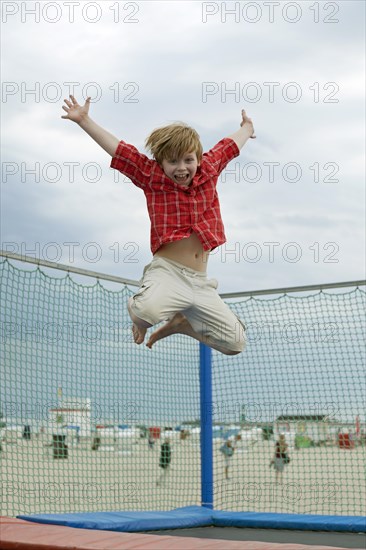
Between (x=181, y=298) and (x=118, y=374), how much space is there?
10.1 feet

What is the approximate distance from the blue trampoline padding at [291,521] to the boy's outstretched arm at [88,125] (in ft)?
11.9

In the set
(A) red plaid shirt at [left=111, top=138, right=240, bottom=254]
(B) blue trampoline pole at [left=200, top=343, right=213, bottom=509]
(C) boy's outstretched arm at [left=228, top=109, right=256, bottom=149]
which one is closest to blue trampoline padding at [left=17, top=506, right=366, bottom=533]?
(B) blue trampoline pole at [left=200, top=343, right=213, bottom=509]

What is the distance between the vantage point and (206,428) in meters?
6.61

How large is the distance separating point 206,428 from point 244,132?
3.52 meters

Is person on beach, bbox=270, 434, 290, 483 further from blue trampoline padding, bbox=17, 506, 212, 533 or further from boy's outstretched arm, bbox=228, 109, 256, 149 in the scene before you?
boy's outstretched arm, bbox=228, 109, 256, 149

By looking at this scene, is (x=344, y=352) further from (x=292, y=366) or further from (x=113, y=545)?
(x=113, y=545)

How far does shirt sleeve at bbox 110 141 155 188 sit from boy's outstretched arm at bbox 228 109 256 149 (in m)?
0.56

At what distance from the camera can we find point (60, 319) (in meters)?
5.58

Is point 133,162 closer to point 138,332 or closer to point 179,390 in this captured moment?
point 138,332

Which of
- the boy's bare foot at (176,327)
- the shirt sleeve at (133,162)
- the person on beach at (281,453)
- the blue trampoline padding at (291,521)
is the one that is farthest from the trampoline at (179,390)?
the shirt sleeve at (133,162)

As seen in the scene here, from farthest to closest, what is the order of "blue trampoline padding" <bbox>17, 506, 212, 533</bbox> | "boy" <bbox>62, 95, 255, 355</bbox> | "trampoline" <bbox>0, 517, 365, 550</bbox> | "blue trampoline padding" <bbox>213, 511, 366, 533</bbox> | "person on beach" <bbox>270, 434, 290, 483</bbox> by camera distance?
1. "person on beach" <bbox>270, 434, 290, 483</bbox>
2. "blue trampoline padding" <bbox>213, 511, 366, 533</bbox>
3. "blue trampoline padding" <bbox>17, 506, 212, 533</bbox>
4. "boy" <bbox>62, 95, 255, 355</bbox>
5. "trampoline" <bbox>0, 517, 365, 550</bbox>

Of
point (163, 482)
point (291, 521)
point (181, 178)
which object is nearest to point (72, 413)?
point (163, 482)

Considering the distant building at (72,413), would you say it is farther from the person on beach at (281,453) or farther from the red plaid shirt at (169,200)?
the red plaid shirt at (169,200)

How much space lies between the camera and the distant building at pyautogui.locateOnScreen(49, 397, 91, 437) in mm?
5664
